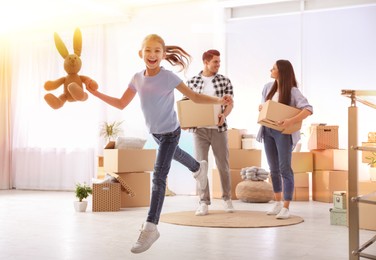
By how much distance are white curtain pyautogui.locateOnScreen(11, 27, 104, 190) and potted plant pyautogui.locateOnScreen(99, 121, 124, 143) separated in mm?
174

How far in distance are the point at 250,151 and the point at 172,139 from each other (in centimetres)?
366

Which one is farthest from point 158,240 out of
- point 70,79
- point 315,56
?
point 315,56

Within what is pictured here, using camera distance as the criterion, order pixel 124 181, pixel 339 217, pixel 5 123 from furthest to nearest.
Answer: pixel 5 123 → pixel 124 181 → pixel 339 217

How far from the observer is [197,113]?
409 centimetres

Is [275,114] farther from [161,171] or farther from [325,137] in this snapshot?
[325,137]

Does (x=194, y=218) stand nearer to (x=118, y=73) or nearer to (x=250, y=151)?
(x=250, y=151)

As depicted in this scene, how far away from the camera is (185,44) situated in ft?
22.7

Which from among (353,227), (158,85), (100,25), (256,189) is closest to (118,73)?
(100,25)

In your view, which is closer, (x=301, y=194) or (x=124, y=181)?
(x=124, y=181)

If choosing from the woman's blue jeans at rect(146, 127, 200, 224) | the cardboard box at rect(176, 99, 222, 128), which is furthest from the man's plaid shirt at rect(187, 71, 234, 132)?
the woman's blue jeans at rect(146, 127, 200, 224)

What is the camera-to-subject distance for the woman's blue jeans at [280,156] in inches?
152

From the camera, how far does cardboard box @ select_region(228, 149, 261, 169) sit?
6.21 m

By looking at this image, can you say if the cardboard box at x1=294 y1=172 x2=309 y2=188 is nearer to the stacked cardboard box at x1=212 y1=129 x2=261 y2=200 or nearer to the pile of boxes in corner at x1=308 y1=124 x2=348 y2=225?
the pile of boxes in corner at x1=308 y1=124 x2=348 y2=225

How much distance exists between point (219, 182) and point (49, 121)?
9.92 ft
